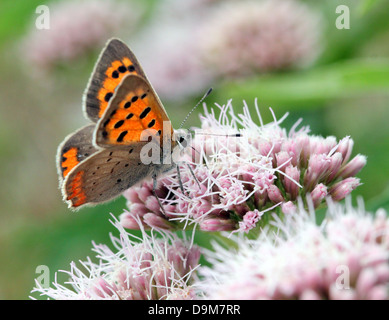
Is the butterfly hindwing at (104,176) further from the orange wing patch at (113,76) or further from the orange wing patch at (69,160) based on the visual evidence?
the orange wing patch at (113,76)

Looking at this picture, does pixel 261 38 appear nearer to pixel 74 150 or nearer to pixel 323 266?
pixel 74 150

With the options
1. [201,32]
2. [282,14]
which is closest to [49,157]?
[201,32]

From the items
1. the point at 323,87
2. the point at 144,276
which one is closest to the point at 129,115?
the point at 144,276

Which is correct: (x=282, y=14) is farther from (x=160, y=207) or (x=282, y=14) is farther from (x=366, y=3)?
(x=160, y=207)

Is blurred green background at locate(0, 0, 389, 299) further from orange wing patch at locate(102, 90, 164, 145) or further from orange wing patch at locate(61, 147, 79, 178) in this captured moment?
orange wing patch at locate(61, 147, 79, 178)

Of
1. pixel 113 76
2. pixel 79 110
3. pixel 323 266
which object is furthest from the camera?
pixel 79 110
